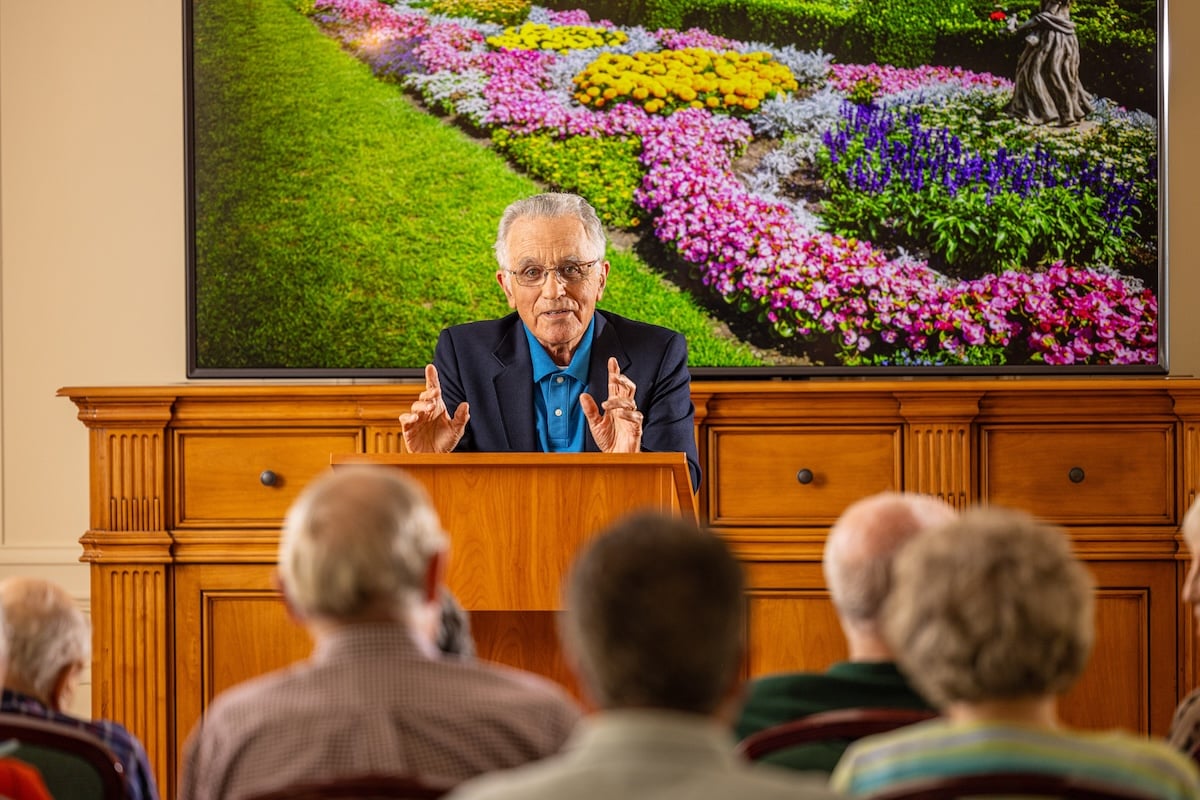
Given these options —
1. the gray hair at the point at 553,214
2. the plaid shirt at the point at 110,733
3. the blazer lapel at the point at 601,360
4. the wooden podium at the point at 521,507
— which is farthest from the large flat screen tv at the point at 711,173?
the plaid shirt at the point at 110,733

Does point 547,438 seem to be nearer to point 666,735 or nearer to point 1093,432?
point 1093,432

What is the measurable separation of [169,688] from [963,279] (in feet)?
9.31

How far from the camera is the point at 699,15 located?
195 inches

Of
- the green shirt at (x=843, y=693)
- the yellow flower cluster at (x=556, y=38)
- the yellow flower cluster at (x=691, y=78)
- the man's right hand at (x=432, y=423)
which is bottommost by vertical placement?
the green shirt at (x=843, y=693)

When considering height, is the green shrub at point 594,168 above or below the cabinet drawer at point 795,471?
above

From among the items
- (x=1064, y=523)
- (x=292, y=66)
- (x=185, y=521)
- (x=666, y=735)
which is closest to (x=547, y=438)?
(x=185, y=521)

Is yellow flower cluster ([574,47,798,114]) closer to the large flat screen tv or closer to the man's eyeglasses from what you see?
the large flat screen tv

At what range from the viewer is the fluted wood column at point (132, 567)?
4.36m

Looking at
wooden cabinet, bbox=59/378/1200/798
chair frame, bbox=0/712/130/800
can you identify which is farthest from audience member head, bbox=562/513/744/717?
wooden cabinet, bbox=59/378/1200/798

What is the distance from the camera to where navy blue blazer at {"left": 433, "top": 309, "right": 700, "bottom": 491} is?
3.75 metres

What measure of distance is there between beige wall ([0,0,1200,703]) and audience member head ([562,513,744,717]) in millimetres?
4225

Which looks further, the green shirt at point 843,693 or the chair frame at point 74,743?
the green shirt at point 843,693

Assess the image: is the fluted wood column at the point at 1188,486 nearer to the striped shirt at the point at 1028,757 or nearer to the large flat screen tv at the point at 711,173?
the large flat screen tv at the point at 711,173

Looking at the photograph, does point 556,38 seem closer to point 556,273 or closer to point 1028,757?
point 556,273
